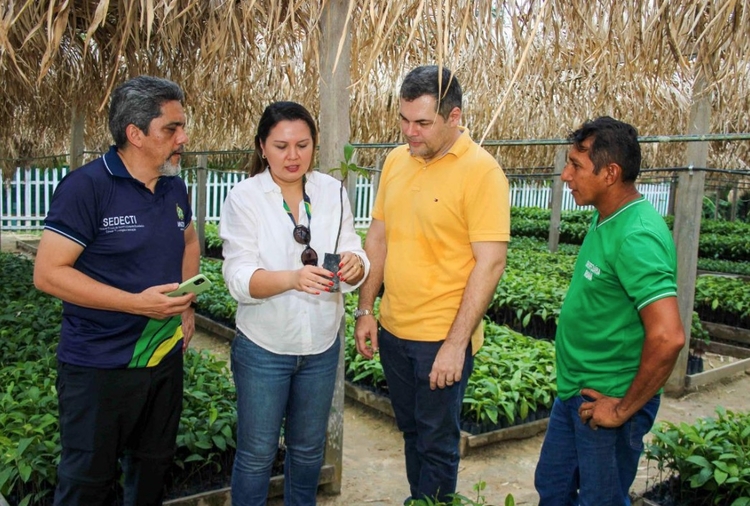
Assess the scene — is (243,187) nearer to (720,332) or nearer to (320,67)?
(320,67)

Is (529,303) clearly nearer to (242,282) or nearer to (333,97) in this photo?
(333,97)

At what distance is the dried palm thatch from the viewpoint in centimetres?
277

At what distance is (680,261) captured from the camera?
548 cm

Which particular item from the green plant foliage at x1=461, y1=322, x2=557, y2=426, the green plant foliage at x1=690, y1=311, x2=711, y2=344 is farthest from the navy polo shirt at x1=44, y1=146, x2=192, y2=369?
the green plant foliage at x1=690, y1=311, x2=711, y2=344

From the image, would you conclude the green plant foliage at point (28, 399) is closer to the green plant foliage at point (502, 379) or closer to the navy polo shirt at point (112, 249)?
the navy polo shirt at point (112, 249)

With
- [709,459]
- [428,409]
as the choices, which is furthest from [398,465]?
[709,459]

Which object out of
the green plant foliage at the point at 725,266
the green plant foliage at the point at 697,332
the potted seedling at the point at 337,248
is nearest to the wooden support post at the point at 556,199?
the green plant foliage at the point at 725,266

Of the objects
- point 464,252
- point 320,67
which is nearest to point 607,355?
point 464,252

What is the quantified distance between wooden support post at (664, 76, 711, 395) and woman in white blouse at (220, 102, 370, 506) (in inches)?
149

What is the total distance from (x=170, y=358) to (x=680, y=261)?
4462 mm

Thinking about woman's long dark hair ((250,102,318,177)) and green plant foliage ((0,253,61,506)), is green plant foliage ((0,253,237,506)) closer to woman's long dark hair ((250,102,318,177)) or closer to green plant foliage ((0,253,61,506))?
green plant foliage ((0,253,61,506))

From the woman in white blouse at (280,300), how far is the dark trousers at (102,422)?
13.3 inches

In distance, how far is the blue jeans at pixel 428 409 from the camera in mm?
2680

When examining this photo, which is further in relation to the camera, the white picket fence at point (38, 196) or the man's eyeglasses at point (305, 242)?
the white picket fence at point (38, 196)
